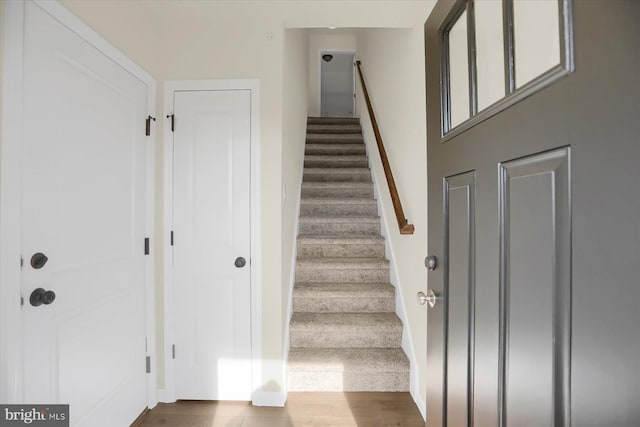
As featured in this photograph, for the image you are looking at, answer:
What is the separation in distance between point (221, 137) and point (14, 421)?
1605 mm

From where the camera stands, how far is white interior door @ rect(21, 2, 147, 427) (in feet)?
3.89

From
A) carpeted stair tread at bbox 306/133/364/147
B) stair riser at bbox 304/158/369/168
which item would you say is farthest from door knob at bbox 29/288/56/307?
carpeted stair tread at bbox 306/133/364/147

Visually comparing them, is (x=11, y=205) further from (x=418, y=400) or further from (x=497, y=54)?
(x=418, y=400)

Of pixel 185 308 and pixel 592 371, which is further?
pixel 185 308

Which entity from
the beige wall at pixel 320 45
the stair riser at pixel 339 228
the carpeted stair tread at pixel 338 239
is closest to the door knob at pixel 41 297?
the carpeted stair tread at pixel 338 239

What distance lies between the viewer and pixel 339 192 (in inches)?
141

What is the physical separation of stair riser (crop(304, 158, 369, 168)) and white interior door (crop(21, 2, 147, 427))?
229cm

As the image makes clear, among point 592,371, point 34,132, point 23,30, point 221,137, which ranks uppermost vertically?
point 23,30

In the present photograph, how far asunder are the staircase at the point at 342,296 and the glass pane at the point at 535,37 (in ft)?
6.52

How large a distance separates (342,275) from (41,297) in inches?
78.8

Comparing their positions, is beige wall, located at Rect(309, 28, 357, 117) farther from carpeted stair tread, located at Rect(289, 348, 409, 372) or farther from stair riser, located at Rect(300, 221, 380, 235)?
carpeted stair tread, located at Rect(289, 348, 409, 372)

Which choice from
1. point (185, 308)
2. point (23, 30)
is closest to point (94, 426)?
point (185, 308)

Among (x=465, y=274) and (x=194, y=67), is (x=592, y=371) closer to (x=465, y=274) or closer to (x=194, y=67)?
(x=465, y=274)

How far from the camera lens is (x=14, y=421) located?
111cm
